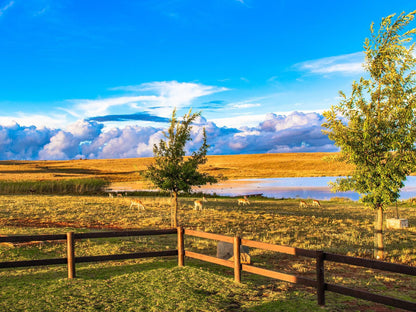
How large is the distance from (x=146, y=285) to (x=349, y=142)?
31.4 ft

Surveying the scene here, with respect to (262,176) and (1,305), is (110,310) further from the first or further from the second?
(262,176)

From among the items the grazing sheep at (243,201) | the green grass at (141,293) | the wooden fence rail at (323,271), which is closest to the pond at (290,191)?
the grazing sheep at (243,201)

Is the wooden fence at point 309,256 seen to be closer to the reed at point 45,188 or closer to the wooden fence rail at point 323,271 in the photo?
the wooden fence rail at point 323,271

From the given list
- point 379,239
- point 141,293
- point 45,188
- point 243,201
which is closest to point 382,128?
point 379,239

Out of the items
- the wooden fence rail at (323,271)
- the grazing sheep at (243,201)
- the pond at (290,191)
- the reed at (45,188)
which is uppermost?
the reed at (45,188)

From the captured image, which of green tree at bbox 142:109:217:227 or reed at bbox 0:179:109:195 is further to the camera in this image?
reed at bbox 0:179:109:195

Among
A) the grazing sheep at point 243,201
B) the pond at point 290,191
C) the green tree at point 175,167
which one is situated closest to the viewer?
the green tree at point 175,167

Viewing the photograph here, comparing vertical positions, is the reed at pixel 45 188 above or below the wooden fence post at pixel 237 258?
above

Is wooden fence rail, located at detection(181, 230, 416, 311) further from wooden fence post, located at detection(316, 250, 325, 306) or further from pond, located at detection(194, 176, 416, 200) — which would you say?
pond, located at detection(194, 176, 416, 200)

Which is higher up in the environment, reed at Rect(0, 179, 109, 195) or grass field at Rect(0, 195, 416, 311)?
reed at Rect(0, 179, 109, 195)

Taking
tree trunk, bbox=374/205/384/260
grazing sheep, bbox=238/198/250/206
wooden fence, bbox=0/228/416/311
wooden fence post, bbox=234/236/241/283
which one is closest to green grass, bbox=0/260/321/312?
wooden fence post, bbox=234/236/241/283

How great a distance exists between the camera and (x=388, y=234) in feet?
72.7

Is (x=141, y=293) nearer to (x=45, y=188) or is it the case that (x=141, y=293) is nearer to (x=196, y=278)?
(x=196, y=278)

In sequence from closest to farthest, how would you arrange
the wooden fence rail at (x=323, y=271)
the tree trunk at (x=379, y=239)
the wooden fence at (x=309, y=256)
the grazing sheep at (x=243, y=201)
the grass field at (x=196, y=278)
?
the wooden fence rail at (x=323, y=271) → the wooden fence at (x=309, y=256) → the grass field at (x=196, y=278) → the tree trunk at (x=379, y=239) → the grazing sheep at (x=243, y=201)
